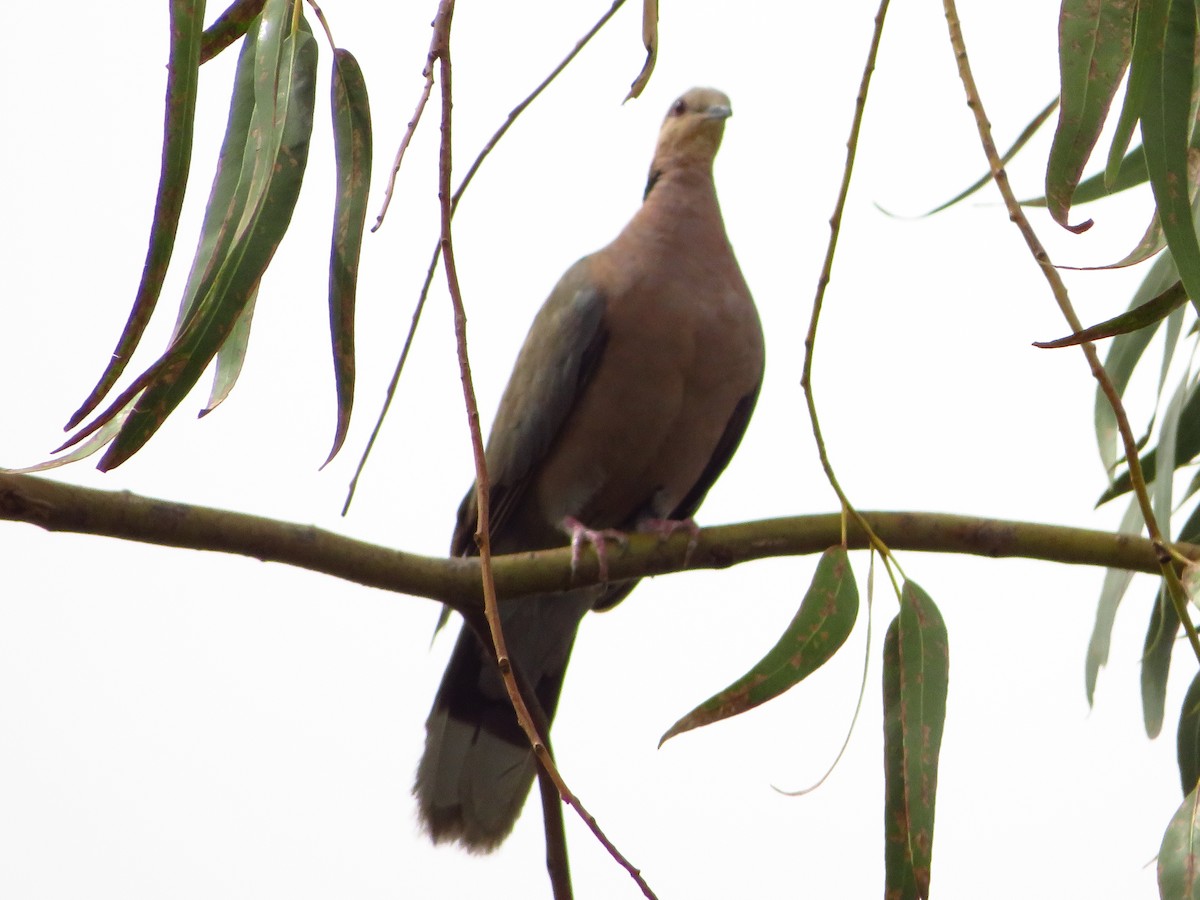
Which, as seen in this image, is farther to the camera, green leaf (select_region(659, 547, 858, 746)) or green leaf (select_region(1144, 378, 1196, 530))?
green leaf (select_region(1144, 378, 1196, 530))

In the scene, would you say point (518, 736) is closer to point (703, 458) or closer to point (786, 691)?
point (703, 458)

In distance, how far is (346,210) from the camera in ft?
5.04

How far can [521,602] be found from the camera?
129 inches

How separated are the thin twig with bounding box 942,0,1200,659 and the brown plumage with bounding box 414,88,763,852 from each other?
168 centimetres

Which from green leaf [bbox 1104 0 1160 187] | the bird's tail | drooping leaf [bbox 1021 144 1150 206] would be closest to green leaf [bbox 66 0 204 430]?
green leaf [bbox 1104 0 1160 187]

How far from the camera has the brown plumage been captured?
3.05 meters

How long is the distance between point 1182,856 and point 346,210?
112 cm

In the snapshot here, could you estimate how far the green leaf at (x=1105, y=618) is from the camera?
7.72ft

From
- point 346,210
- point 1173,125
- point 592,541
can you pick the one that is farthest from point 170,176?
point 592,541

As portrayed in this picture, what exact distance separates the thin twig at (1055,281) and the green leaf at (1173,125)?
106 mm

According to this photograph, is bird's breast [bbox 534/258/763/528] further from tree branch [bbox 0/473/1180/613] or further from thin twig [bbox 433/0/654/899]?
thin twig [bbox 433/0/654/899]

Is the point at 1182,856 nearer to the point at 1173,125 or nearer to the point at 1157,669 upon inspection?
the point at 1173,125

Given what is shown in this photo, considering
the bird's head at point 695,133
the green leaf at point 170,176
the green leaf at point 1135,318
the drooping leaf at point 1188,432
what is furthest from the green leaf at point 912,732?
the bird's head at point 695,133

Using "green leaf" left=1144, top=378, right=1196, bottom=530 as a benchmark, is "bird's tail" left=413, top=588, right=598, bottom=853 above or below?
below
